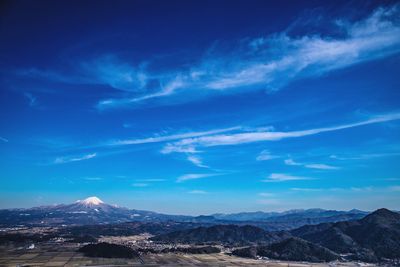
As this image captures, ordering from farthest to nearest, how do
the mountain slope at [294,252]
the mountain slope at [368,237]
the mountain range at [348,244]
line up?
1. the mountain slope at [368,237]
2. the mountain range at [348,244]
3. the mountain slope at [294,252]

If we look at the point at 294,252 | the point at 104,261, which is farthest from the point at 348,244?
the point at 104,261

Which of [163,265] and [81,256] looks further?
[81,256]

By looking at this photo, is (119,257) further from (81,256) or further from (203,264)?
(203,264)

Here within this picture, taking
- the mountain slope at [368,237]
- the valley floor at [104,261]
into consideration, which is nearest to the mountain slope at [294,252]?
the valley floor at [104,261]

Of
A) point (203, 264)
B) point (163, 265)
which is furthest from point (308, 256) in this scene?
point (163, 265)

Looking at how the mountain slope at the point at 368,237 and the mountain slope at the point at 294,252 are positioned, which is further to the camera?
the mountain slope at the point at 368,237

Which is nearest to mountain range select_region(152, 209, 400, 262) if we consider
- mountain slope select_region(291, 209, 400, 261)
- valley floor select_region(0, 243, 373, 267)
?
mountain slope select_region(291, 209, 400, 261)

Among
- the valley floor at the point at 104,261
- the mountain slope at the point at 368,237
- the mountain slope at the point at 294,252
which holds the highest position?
the mountain slope at the point at 368,237

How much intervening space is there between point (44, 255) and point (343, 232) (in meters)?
127

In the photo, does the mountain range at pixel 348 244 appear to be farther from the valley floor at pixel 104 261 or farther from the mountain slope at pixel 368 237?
the valley floor at pixel 104 261

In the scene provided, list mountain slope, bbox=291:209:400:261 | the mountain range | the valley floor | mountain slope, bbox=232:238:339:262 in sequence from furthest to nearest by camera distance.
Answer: mountain slope, bbox=291:209:400:261
the mountain range
mountain slope, bbox=232:238:339:262
the valley floor

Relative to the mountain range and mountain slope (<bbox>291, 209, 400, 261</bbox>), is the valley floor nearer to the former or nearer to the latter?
the mountain range

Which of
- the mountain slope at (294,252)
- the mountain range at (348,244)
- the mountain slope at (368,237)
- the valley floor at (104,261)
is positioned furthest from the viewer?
the mountain slope at (368,237)

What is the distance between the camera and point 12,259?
109m
